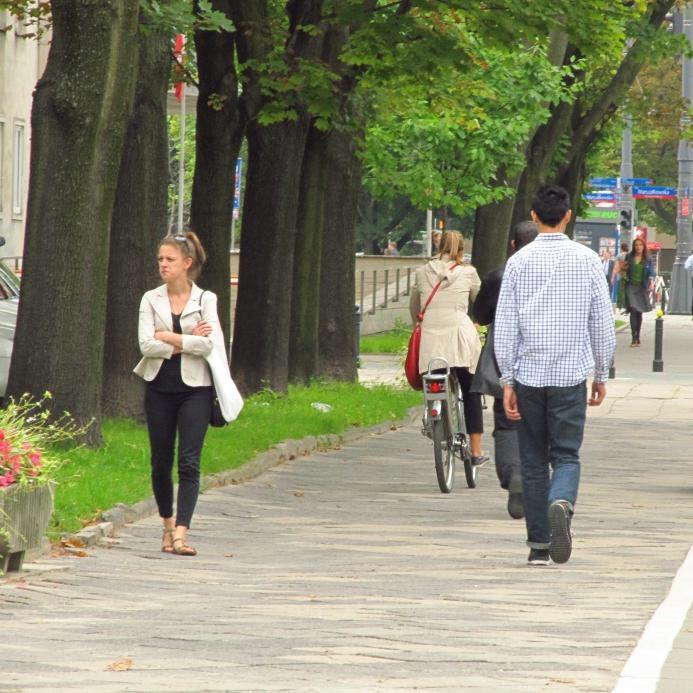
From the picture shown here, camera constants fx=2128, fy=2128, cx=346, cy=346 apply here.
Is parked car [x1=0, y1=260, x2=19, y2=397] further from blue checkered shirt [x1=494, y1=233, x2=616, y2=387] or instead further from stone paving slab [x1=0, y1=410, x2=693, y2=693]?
blue checkered shirt [x1=494, y1=233, x2=616, y2=387]

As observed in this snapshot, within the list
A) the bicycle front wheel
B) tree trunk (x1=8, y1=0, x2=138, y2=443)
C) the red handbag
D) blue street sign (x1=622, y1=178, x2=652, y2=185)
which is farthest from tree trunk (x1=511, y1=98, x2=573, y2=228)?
tree trunk (x1=8, y1=0, x2=138, y2=443)

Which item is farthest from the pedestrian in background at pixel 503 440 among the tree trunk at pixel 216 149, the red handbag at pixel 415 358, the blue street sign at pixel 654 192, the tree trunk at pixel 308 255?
the blue street sign at pixel 654 192

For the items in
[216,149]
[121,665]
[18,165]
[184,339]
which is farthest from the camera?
[18,165]

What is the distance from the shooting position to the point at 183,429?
1119 centimetres

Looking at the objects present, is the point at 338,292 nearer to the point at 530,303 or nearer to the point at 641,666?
the point at 530,303

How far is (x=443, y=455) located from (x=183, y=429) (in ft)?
13.3

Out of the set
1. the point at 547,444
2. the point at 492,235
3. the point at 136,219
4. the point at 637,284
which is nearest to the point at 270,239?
the point at 136,219

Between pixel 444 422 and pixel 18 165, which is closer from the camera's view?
pixel 444 422

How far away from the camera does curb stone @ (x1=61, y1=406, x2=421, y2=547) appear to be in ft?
37.3

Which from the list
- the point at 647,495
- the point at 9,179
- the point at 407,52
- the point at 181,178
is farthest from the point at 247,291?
the point at 9,179

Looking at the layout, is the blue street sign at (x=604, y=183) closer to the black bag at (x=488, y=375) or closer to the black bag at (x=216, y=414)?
the black bag at (x=488, y=375)

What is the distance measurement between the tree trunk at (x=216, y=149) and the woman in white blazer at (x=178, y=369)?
8.40 metres

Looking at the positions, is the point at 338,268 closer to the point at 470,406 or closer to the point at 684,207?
the point at 470,406

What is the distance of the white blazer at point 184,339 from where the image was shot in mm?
11078
